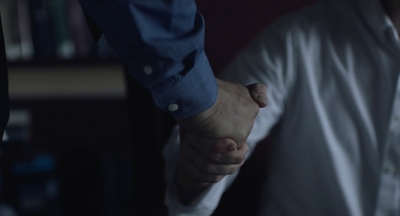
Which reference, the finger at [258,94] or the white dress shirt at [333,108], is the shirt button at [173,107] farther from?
the white dress shirt at [333,108]

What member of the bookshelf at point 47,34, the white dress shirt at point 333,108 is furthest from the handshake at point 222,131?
the bookshelf at point 47,34

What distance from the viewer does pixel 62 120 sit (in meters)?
1.93

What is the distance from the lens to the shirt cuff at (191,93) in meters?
0.55

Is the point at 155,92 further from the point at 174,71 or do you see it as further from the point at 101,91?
the point at 101,91

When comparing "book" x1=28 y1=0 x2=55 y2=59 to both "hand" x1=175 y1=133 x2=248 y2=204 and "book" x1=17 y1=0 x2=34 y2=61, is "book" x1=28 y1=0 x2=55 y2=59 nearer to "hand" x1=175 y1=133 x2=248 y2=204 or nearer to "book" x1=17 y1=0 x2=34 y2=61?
"book" x1=17 y1=0 x2=34 y2=61

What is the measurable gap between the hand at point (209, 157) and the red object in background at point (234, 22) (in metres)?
0.41

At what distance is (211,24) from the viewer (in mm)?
1077

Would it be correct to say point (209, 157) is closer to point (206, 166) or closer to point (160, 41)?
point (206, 166)

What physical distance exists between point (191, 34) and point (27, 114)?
1.55 meters

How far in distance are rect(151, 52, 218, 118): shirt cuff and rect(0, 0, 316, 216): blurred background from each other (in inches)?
28.9

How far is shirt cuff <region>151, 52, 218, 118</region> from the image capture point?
0.55 m

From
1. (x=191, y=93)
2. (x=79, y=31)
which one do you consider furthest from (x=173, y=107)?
(x=79, y=31)

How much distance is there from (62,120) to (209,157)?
55.2 inches

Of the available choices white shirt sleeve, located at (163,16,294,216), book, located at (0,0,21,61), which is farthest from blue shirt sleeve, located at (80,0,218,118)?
book, located at (0,0,21,61)
